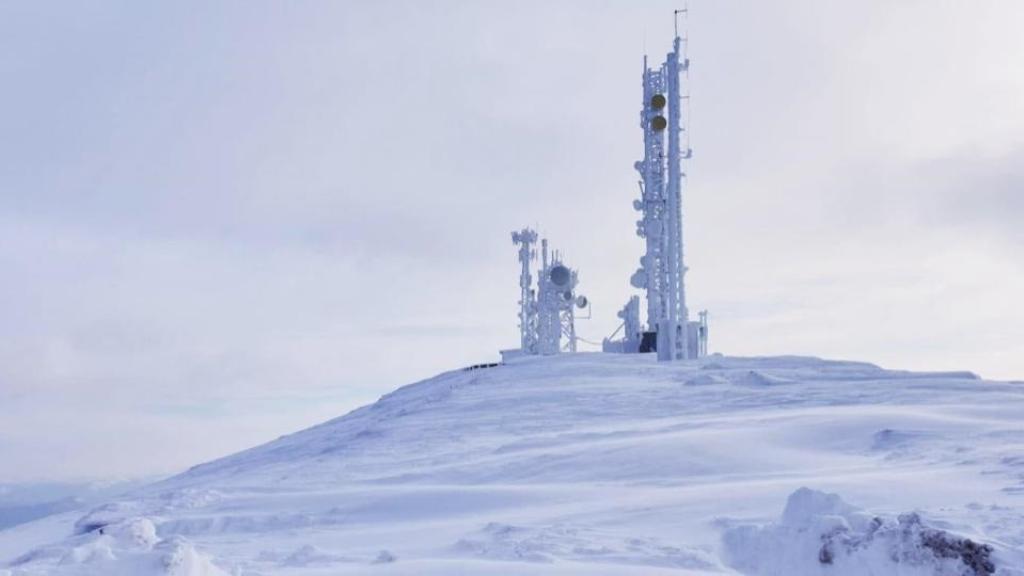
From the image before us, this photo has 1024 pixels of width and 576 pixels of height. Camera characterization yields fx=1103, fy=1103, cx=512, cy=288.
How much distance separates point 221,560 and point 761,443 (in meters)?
5.39

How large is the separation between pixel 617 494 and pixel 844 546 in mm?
3086

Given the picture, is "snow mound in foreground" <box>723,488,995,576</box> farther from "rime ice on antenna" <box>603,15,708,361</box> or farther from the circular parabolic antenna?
the circular parabolic antenna

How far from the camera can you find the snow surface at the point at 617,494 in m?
5.81

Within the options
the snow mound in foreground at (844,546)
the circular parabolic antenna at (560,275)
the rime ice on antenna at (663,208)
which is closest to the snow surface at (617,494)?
the snow mound in foreground at (844,546)

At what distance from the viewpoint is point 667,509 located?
765 cm

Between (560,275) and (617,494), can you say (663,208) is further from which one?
(617,494)

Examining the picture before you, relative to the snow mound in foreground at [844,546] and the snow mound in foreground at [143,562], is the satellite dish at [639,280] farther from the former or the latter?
the snow mound in foreground at [143,562]

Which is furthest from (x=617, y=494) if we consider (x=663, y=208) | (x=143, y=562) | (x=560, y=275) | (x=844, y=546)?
(x=560, y=275)

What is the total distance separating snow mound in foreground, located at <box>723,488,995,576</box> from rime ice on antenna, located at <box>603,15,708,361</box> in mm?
19962

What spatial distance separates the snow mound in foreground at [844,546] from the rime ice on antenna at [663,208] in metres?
20.0

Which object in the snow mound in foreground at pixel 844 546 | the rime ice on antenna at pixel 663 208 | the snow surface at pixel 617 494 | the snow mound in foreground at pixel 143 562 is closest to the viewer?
the snow mound in foreground at pixel 143 562

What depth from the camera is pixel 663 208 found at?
89.9ft

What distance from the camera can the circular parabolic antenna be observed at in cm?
3616

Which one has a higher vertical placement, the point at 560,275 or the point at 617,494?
the point at 560,275
